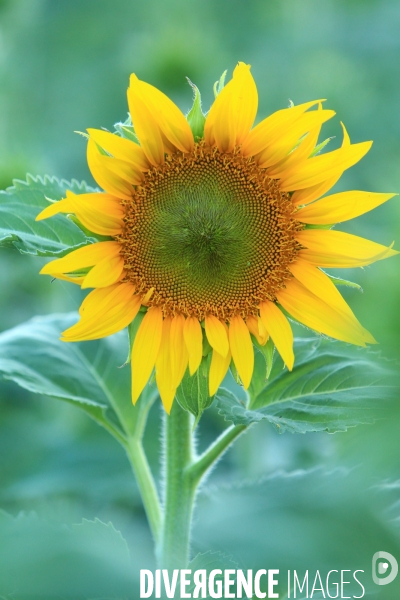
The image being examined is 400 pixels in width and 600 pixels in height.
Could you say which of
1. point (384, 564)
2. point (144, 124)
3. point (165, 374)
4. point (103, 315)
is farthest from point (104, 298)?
point (384, 564)

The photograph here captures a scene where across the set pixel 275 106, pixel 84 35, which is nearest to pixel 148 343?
pixel 275 106

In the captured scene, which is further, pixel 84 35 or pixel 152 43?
pixel 84 35

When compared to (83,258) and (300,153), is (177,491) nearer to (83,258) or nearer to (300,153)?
(83,258)

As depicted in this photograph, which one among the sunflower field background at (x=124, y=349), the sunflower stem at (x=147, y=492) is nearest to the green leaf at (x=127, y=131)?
the sunflower field background at (x=124, y=349)

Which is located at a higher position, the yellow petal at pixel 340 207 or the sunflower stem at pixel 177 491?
the yellow petal at pixel 340 207

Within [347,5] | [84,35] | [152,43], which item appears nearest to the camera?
[152,43]

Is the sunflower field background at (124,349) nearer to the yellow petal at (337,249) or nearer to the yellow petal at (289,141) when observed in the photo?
the yellow petal at (337,249)

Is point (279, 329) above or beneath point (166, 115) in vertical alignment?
beneath

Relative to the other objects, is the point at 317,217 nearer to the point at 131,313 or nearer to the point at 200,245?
the point at 200,245
